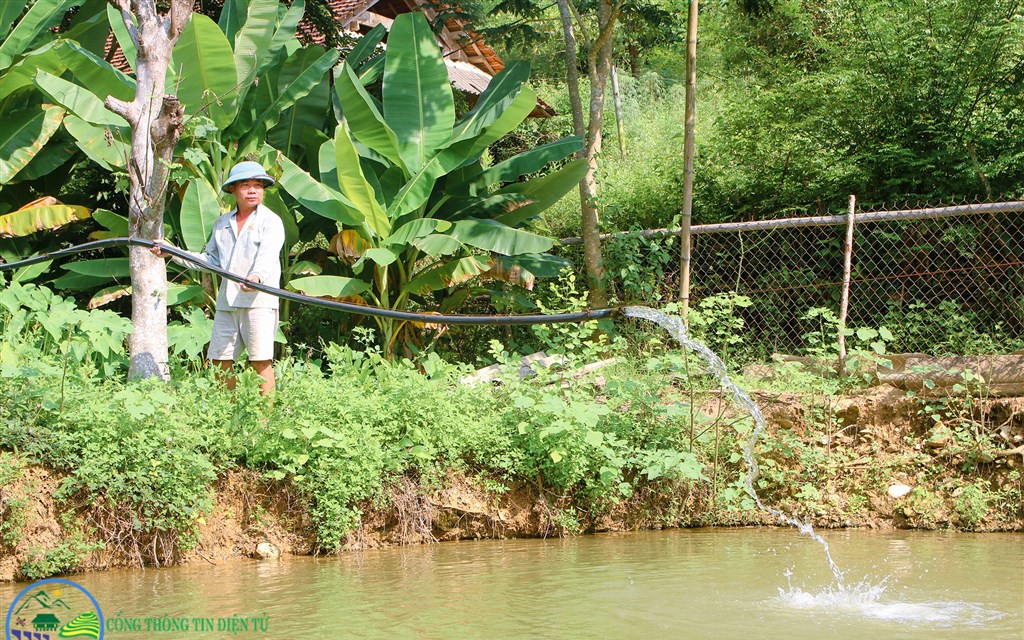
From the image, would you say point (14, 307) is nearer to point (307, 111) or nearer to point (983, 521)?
point (307, 111)

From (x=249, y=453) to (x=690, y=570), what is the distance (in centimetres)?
265

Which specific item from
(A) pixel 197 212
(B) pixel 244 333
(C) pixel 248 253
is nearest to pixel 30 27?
(A) pixel 197 212

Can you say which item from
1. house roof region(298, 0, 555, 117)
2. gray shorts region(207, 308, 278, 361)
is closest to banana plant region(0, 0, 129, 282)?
gray shorts region(207, 308, 278, 361)

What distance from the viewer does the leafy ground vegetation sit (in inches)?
214

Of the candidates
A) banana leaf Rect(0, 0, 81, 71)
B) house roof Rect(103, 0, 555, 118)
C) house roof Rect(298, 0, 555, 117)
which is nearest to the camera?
banana leaf Rect(0, 0, 81, 71)

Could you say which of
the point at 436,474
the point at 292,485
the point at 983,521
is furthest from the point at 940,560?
the point at 292,485

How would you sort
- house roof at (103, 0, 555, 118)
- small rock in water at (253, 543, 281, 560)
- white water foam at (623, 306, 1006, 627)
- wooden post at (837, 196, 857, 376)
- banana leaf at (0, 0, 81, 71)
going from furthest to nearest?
house roof at (103, 0, 555, 118)
banana leaf at (0, 0, 81, 71)
wooden post at (837, 196, 857, 376)
small rock in water at (253, 543, 281, 560)
white water foam at (623, 306, 1006, 627)

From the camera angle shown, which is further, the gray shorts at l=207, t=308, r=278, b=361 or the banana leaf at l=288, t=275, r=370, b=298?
the banana leaf at l=288, t=275, r=370, b=298

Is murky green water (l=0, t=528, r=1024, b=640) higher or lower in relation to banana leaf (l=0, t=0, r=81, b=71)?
lower

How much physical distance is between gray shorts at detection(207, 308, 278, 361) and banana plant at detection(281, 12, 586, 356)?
72.4 inches

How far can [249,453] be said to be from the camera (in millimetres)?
5957

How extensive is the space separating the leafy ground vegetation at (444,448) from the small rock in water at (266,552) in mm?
215

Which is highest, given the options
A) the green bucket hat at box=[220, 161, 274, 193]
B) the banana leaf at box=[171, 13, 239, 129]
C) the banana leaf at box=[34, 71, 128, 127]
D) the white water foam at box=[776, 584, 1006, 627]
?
the banana leaf at box=[171, 13, 239, 129]

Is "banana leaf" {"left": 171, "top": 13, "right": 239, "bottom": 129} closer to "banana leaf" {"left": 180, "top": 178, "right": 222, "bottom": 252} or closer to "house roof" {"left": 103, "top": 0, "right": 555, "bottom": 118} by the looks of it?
"banana leaf" {"left": 180, "top": 178, "right": 222, "bottom": 252}
